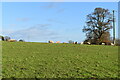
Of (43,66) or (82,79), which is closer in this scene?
(82,79)

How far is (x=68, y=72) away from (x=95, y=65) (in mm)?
1847

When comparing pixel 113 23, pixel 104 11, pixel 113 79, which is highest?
pixel 104 11

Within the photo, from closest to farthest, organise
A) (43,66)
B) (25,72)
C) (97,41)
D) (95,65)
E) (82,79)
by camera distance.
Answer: (82,79), (25,72), (43,66), (95,65), (97,41)

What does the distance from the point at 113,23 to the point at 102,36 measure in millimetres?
2743

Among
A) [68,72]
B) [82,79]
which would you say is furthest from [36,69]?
[82,79]

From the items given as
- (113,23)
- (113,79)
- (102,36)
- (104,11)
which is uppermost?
(104,11)

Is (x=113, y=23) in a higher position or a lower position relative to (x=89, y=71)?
higher

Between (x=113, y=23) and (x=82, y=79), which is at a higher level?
(x=113, y=23)

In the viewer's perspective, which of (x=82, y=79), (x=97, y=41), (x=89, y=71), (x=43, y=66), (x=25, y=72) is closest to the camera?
(x=82, y=79)

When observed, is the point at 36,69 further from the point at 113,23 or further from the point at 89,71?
the point at 113,23

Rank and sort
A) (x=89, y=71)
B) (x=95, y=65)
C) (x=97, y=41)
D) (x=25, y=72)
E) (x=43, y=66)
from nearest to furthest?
(x=25, y=72) → (x=89, y=71) → (x=43, y=66) → (x=95, y=65) → (x=97, y=41)

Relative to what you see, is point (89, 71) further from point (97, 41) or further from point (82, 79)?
point (97, 41)

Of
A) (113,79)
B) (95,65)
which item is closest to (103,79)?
(113,79)

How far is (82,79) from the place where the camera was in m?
5.97
